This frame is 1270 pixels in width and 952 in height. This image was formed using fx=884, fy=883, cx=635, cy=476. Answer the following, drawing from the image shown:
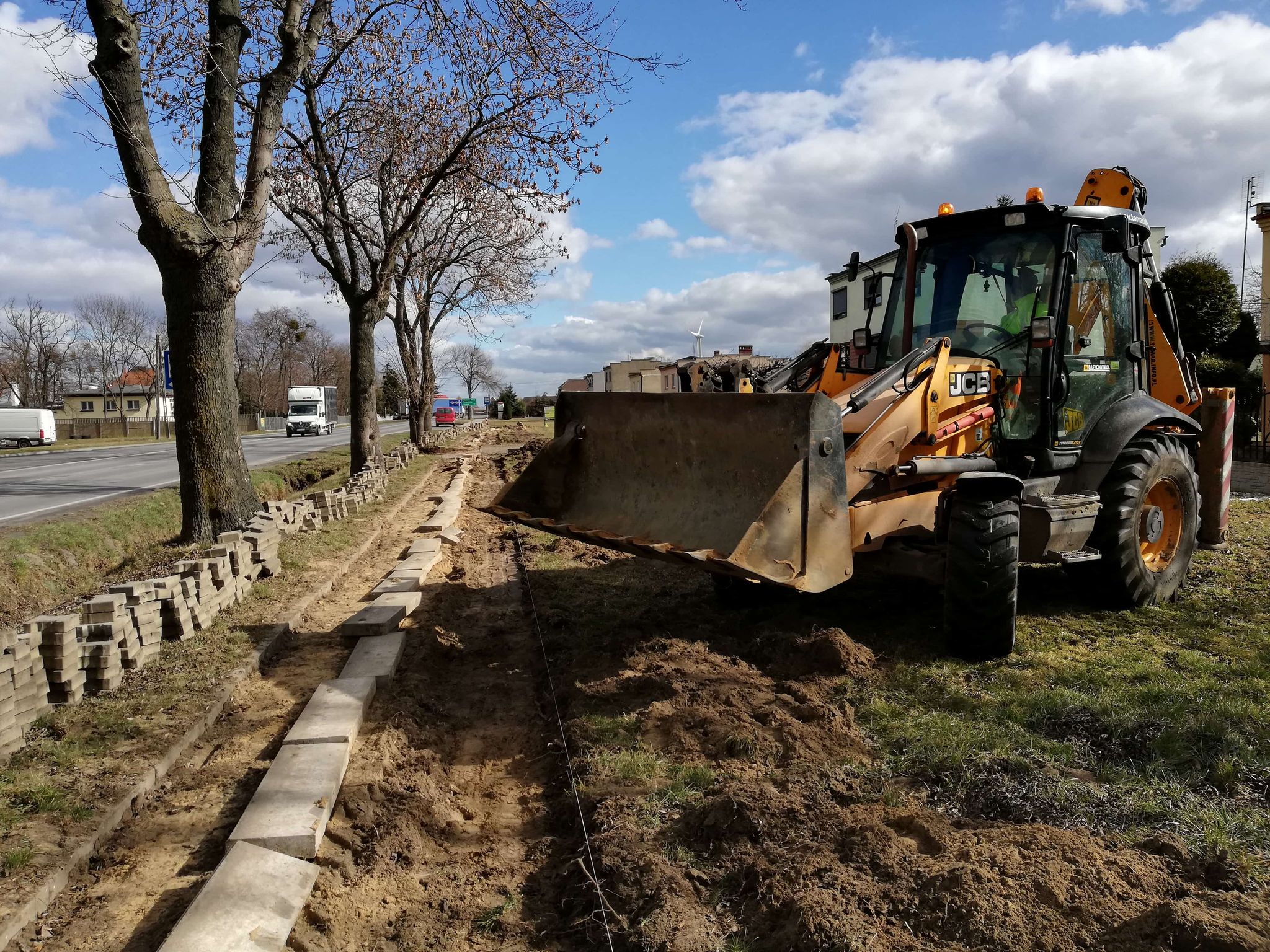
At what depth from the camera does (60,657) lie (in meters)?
4.97

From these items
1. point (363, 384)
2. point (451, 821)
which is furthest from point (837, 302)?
point (451, 821)

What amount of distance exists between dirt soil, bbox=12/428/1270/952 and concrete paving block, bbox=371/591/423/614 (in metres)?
1.27

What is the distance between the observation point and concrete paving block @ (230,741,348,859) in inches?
145

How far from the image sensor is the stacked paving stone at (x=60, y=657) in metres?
4.98

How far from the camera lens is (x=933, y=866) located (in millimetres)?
3152

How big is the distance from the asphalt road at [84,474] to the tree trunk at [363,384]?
332 centimetres

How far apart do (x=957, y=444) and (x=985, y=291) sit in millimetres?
1309

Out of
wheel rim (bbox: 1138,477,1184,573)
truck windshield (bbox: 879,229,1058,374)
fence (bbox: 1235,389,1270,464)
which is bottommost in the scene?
wheel rim (bbox: 1138,477,1184,573)

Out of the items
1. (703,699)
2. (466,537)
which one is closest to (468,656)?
(703,699)

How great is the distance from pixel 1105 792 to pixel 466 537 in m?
9.00

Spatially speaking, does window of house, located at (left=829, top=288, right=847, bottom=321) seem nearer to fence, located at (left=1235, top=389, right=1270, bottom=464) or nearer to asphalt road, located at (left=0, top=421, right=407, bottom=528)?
fence, located at (left=1235, top=389, right=1270, bottom=464)

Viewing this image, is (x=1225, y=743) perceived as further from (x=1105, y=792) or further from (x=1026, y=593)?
(x=1026, y=593)

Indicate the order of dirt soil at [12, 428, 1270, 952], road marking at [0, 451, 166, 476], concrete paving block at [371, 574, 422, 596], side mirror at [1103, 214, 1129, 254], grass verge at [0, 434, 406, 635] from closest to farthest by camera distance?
dirt soil at [12, 428, 1270, 952] < side mirror at [1103, 214, 1129, 254] < concrete paving block at [371, 574, 422, 596] < grass verge at [0, 434, 406, 635] < road marking at [0, 451, 166, 476]

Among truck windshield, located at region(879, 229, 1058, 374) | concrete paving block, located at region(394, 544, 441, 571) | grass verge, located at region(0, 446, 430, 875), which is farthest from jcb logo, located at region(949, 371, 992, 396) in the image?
concrete paving block, located at region(394, 544, 441, 571)
